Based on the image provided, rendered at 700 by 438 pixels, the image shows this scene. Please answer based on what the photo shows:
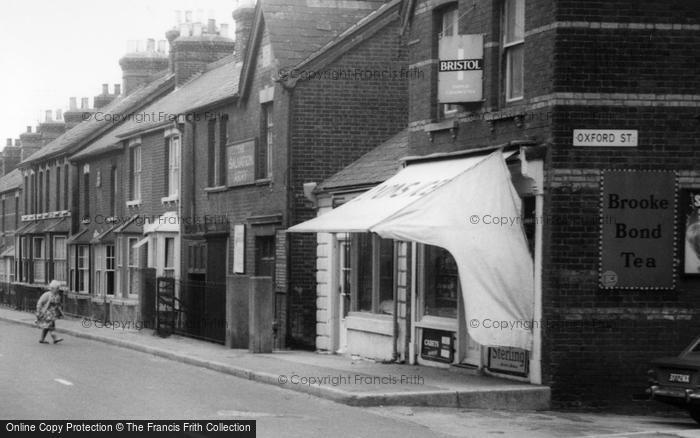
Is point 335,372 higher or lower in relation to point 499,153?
lower

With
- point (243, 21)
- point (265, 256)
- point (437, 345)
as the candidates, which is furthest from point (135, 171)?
point (437, 345)

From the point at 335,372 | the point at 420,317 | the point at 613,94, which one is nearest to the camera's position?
the point at 613,94

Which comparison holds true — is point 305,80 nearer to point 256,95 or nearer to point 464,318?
point 256,95

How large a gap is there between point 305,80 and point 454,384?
34.5ft

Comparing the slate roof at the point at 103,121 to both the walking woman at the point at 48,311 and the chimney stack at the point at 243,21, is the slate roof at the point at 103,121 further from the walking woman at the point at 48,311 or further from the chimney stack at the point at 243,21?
the walking woman at the point at 48,311

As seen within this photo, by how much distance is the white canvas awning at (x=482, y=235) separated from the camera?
57.2 feet

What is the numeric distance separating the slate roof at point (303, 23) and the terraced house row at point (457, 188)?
5 centimetres

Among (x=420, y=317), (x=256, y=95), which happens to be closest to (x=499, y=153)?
(x=420, y=317)

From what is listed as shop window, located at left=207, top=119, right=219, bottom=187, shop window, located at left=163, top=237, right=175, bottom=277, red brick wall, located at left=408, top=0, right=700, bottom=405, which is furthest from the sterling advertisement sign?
shop window, located at left=163, top=237, right=175, bottom=277

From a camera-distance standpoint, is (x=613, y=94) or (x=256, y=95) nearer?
(x=613, y=94)

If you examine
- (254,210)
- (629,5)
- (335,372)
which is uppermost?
(629,5)

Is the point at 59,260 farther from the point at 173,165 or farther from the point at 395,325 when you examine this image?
the point at 395,325

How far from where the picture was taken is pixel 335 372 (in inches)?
782

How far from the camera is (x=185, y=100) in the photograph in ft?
121
